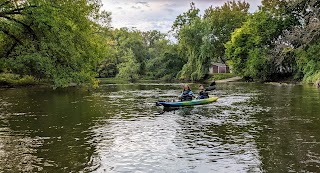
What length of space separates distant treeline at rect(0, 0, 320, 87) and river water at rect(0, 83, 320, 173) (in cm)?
250

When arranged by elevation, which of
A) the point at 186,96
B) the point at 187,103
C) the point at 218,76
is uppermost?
the point at 218,76

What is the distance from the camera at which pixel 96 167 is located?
981cm

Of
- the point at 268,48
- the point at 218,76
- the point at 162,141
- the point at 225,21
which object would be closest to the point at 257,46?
the point at 268,48

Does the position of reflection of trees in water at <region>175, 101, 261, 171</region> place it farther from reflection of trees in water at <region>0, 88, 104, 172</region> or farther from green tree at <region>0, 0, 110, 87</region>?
green tree at <region>0, 0, 110, 87</region>

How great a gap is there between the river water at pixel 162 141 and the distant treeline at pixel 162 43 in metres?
2.50

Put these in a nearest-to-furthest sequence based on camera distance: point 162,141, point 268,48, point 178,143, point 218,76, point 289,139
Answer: point 178,143, point 289,139, point 162,141, point 268,48, point 218,76

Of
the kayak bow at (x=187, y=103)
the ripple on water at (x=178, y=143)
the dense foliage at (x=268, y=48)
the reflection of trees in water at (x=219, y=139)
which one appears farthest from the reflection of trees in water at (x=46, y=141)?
the dense foliage at (x=268, y=48)

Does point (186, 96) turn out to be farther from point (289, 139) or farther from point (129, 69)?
point (129, 69)

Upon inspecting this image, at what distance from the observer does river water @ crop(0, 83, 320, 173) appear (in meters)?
9.88

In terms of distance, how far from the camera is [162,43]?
108m

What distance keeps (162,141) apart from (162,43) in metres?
96.6

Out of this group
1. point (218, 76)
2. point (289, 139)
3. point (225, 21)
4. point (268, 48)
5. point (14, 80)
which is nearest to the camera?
point (289, 139)

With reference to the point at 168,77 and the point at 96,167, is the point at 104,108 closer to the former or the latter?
the point at 96,167

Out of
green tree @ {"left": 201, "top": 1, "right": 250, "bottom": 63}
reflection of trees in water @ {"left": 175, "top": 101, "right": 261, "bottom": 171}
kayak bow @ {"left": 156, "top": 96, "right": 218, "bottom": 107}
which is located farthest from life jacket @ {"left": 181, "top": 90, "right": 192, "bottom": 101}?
green tree @ {"left": 201, "top": 1, "right": 250, "bottom": 63}
